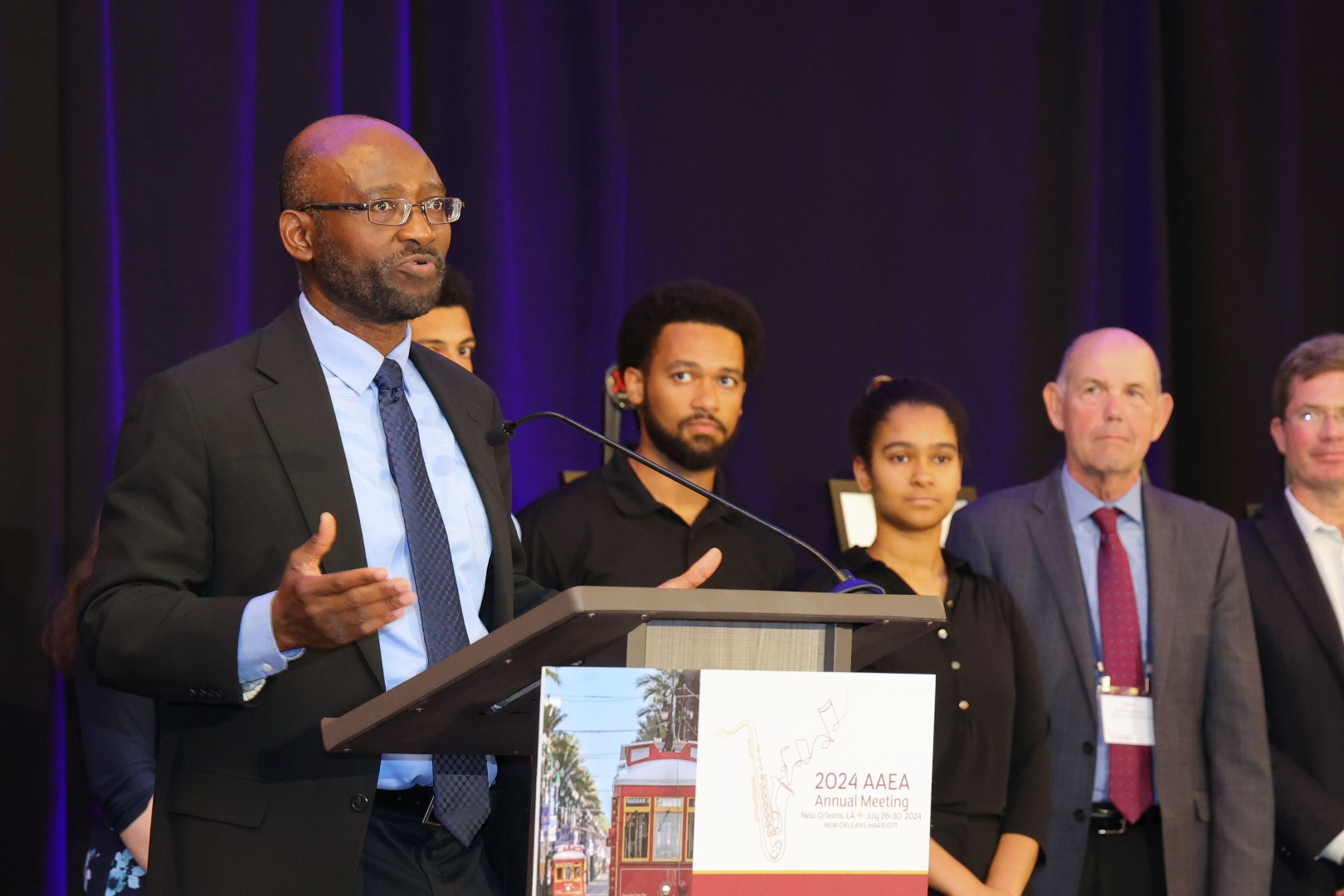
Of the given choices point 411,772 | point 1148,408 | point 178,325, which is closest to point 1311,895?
point 1148,408

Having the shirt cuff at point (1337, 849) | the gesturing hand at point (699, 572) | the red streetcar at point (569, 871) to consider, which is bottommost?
the shirt cuff at point (1337, 849)

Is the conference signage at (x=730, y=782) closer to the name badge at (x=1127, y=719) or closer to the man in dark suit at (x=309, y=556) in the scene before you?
the man in dark suit at (x=309, y=556)

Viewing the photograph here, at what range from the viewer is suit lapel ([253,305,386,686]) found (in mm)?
1833

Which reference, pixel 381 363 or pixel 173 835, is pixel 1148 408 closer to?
pixel 381 363

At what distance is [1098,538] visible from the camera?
3.28m

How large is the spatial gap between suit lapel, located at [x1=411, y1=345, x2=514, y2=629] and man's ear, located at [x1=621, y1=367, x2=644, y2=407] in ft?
3.76

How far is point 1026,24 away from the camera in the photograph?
15.0ft

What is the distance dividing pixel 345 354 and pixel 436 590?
375 mm

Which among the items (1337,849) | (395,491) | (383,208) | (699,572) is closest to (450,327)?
(383,208)

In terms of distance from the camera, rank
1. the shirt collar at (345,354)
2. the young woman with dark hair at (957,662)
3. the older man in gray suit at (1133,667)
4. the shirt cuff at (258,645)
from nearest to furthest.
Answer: the shirt cuff at (258,645) → the shirt collar at (345,354) → the young woman with dark hair at (957,662) → the older man in gray suit at (1133,667)

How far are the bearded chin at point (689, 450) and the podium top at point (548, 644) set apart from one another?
1654mm

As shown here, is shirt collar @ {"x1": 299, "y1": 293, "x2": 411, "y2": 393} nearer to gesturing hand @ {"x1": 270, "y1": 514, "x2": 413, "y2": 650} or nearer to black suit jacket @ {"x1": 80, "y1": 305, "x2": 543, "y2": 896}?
black suit jacket @ {"x1": 80, "y1": 305, "x2": 543, "y2": 896}

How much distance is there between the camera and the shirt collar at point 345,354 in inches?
79.0

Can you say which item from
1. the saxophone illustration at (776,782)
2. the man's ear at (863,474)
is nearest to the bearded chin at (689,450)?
the man's ear at (863,474)
